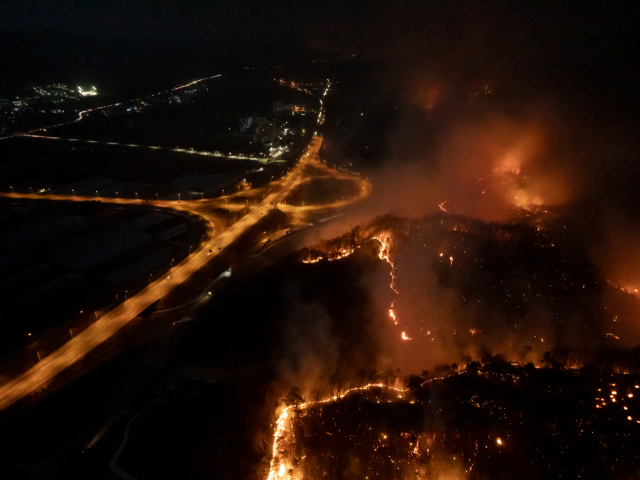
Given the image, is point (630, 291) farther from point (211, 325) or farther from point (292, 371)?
point (211, 325)

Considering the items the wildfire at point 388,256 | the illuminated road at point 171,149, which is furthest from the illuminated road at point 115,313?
the illuminated road at point 171,149

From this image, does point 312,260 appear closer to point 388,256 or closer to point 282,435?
point 388,256

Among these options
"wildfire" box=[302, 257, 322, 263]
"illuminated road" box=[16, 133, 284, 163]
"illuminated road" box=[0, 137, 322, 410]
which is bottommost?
"illuminated road" box=[0, 137, 322, 410]

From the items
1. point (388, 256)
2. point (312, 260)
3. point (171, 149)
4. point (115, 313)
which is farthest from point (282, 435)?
point (171, 149)

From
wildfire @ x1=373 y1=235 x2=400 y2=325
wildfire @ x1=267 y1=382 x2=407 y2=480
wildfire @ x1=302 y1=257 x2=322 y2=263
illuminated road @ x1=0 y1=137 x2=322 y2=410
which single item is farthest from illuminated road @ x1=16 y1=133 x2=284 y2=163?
wildfire @ x1=267 y1=382 x2=407 y2=480

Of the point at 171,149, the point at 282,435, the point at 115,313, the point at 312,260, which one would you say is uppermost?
the point at 171,149

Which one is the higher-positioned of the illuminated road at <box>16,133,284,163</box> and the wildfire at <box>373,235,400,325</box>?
the illuminated road at <box>16,133,284,163</box>

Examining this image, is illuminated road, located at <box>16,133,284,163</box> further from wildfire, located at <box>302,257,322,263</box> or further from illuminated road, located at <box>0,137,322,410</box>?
wildfire, located at <box>302,257,322,263</box>

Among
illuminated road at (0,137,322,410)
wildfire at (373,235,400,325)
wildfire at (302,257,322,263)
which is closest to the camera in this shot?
illuminated road at (0,137,322,410)

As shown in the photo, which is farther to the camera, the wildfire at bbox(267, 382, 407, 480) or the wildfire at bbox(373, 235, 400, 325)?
the wildfire at bbox(373, 235, 400, 325)

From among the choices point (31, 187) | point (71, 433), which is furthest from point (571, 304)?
point (31, 187)
